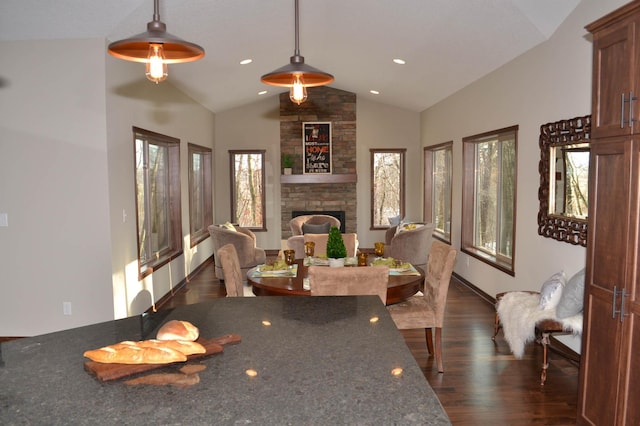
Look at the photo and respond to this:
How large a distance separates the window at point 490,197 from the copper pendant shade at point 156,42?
423 cm

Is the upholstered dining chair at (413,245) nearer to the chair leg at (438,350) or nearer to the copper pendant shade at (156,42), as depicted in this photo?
the chair leg at (438,350)

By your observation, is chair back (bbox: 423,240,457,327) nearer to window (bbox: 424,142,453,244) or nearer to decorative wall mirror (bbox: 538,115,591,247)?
decorative wall mirror (bbox: 538,115,591,247)

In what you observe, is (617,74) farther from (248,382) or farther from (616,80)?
(248,382)

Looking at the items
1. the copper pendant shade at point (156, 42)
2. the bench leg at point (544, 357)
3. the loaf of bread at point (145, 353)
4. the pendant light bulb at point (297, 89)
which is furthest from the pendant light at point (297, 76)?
the bench leg at point (544, 357)

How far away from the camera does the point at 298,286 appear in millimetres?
3457

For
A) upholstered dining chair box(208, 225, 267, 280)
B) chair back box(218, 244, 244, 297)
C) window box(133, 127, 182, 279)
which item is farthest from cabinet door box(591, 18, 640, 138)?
upholstered dining chair box(208, 225, 267, 280)

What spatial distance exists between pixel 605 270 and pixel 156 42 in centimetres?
235

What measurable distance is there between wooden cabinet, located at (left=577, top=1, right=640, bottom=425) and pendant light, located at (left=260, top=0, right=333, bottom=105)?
139 cm

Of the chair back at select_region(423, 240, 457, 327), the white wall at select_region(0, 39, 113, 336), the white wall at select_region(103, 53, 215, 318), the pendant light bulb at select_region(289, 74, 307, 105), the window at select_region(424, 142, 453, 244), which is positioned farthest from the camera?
the window at select_region(424, 142, 453, 244)

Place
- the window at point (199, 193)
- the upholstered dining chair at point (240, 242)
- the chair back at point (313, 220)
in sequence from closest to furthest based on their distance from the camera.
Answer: the upholstered dining chair at point (240, 242) < the window at point (199, 193) < the chair back at point (313, 220)

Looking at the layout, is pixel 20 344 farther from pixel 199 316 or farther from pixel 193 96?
pixel 193 96

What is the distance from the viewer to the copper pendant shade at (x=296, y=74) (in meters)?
2.40

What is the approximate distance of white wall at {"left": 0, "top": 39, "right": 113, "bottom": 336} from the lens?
4.31 meters

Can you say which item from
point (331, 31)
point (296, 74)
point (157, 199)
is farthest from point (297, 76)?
point (157, 199)
